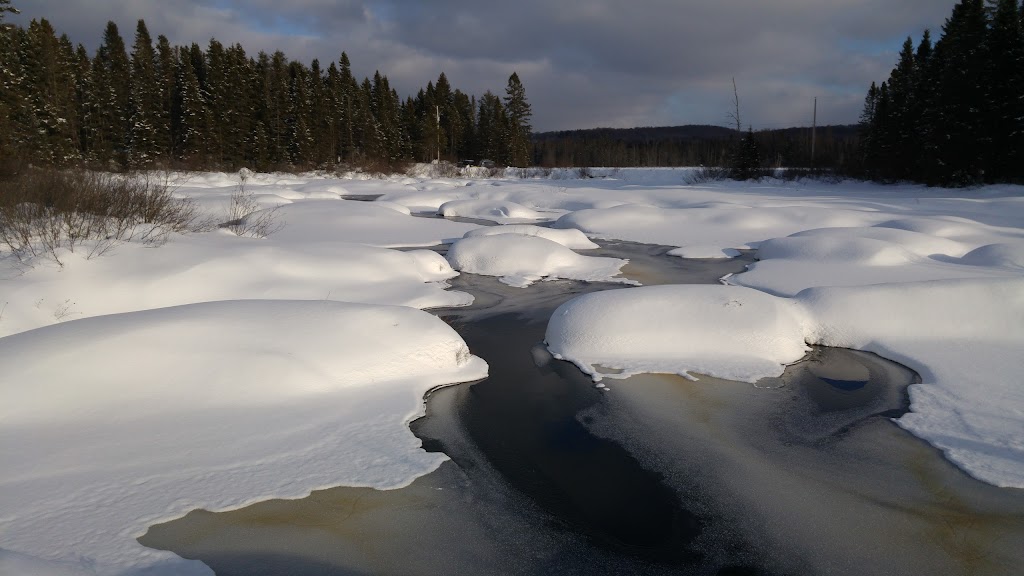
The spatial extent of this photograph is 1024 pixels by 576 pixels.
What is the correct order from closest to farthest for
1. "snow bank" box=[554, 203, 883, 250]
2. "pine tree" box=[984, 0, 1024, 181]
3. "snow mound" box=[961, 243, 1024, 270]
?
"snow mound" box=[961, 243, 1024, 270] < "snow bank" box=[554, 203, 883, 250] < "pine tree" box=[984, 0, 1024, 181]

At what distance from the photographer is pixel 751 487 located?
419cm

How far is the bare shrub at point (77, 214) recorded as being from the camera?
7.55 m

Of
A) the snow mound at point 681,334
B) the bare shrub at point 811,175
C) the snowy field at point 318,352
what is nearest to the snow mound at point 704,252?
the snowy field at point 318,352

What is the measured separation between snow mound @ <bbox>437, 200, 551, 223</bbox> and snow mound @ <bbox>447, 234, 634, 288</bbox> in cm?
915

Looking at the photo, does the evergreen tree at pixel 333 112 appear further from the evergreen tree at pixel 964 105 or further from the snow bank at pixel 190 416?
the snow bank at pixel 190 416

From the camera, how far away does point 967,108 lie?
2473 centimetres

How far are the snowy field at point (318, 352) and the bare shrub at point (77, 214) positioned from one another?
44cm

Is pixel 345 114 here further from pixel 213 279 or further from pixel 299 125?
pixel 213 279

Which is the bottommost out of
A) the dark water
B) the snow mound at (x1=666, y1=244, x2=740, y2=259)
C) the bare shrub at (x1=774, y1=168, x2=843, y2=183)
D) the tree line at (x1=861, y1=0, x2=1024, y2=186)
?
the dark water

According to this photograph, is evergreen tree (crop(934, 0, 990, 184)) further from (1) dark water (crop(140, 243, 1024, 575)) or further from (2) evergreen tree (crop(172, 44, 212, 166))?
(2) evergreen tree (crop(172, 44, 212, 166))

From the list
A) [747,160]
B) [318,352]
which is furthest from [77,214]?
[747,160]

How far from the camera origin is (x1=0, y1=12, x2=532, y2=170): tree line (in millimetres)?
31297

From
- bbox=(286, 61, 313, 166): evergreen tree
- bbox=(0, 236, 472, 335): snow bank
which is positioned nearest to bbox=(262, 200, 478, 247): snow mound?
bbox=(0, 236, 472, 335): snow bank

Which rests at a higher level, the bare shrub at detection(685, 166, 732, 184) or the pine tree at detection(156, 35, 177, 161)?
the pine tree at detection(156, 35, 177, 161)
